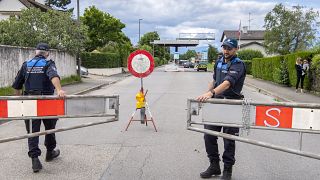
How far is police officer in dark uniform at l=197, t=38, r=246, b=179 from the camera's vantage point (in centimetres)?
593

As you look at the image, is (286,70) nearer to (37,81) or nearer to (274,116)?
(37,81)

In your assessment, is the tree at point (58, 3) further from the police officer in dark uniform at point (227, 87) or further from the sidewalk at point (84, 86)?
the police officer in dark uniform at point (227, 87)

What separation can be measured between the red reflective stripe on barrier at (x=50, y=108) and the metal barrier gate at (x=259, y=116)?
174cm

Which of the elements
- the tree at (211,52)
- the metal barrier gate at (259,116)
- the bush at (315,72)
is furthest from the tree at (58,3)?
the metal barrier gate at (259,116)

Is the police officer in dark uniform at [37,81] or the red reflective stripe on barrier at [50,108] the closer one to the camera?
the red reflective stripe on barrier at [50,108]

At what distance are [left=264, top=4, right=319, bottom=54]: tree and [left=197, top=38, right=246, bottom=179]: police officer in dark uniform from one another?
169 ft

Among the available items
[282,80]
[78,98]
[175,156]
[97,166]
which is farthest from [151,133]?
[282,80]

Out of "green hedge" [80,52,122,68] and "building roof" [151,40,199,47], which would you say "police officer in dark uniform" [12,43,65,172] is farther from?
"building roof" [151,40,199,47]

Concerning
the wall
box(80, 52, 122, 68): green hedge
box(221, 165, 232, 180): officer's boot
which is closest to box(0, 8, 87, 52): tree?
the wall

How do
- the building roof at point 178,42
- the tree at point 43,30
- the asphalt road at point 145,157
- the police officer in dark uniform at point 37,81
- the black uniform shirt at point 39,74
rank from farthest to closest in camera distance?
the building roof at point 178,42
the tree at point 43,30
the black uniform shirt at point 39,74
the police officer in dark uniform at point 37,81
the asphalt road at point 145,157

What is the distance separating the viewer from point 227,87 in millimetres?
5855

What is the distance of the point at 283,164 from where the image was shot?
7.18 metres

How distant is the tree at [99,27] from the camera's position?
178 ft

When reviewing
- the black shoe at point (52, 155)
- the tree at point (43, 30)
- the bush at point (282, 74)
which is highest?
the tree at point (43, 30)
